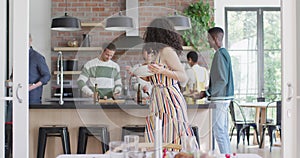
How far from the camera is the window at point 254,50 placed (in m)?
9.16

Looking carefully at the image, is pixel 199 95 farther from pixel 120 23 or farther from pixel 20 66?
pixel 20 66

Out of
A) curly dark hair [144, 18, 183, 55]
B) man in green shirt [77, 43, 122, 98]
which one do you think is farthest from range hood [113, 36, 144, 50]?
curly dark hair [144, 18, 183, 55]

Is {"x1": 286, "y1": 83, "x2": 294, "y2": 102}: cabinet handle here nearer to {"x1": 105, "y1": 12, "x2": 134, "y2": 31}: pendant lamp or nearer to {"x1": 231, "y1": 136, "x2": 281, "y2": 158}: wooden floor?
{"x1": 105, "y1": 12, "x2": 134, "y2": 31}: pendant lamp

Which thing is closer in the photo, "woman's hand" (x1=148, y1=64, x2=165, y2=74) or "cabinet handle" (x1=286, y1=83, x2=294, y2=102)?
"cabinet handle" (x1=286, y1=83, x2=294, y2=102)

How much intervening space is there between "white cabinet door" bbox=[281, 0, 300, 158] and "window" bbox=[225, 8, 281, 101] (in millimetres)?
5689

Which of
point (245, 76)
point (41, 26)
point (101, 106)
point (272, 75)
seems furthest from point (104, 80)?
point (272, 75)

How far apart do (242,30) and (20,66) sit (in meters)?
6.30

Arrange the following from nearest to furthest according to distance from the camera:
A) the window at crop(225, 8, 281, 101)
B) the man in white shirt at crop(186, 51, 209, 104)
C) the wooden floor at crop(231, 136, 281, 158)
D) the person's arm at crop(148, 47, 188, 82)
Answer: the person's arm at crop(148, 47, 188, 82) → the man in white shirt at crop(186, 51, 209, 104) → the wooden floor at crop(231, 136, 281, 158) → the window at crop(225, 8, 281, 101)

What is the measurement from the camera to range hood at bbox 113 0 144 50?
6.40 metres

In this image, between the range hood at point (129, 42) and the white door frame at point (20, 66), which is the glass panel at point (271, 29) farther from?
the white door frame at point (20, 66)

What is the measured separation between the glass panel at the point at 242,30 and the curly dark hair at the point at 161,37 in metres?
5.34

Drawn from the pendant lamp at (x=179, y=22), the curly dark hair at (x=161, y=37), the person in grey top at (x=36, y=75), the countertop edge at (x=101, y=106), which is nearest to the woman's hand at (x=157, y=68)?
the curly dark hair at (x=161, y=37)

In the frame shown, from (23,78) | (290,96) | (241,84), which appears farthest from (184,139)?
(241,84)

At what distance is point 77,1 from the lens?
7.95 metres
